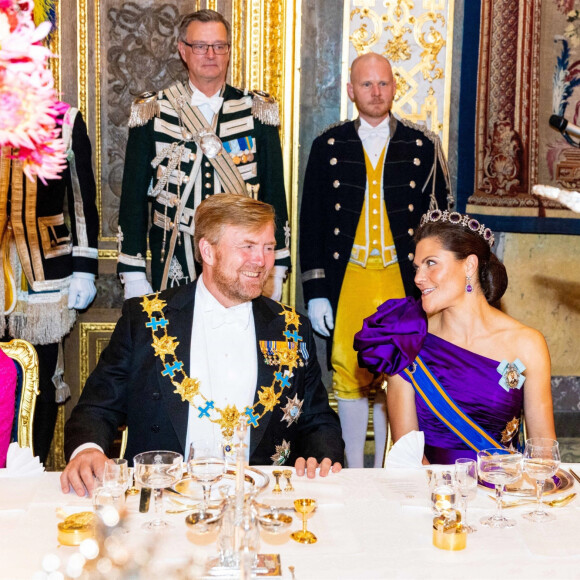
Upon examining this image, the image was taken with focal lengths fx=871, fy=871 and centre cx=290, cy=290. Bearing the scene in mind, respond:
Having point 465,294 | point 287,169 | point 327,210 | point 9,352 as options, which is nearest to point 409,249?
point 327,210

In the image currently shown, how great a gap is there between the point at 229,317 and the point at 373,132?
1681 millimetres

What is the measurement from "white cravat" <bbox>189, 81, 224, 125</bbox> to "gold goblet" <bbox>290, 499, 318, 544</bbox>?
2294mm

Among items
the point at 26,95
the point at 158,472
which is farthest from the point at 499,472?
the point at 26,95

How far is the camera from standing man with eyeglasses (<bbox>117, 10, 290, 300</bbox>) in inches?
147

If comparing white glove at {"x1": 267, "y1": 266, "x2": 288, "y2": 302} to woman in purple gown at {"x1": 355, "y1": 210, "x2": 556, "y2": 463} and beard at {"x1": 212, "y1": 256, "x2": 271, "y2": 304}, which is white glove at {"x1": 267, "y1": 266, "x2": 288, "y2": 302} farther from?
beard at {"x1": 212, "y1": 256, "x2": 271, "y2": 304}

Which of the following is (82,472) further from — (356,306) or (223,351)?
(356,306)

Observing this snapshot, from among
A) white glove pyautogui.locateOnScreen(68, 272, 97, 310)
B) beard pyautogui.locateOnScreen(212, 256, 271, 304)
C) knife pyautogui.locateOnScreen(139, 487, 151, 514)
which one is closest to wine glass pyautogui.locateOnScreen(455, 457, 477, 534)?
knife pyautogui.locateOnScreen(139, 487, 151, 514)

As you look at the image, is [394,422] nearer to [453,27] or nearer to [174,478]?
[174,478]

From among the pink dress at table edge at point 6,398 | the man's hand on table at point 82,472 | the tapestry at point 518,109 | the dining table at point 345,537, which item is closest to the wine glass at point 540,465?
the dining table at point 345,537

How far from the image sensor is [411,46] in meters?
4.34

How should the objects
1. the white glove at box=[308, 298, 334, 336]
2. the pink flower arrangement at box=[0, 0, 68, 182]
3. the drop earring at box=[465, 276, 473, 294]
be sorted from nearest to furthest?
the pink flower arrangement at box=[0, 0, 68, 182] → the drop earring at box=[465, 276, 473, 294] → the white glove at box=[308, 298, 334, 336]

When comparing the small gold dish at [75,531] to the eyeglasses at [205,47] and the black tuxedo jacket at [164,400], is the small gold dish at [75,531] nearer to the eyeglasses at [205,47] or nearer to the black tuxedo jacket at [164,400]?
the black tuxedo jacket at [164,400]

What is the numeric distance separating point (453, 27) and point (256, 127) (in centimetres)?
126

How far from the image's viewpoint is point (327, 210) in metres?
4.00
